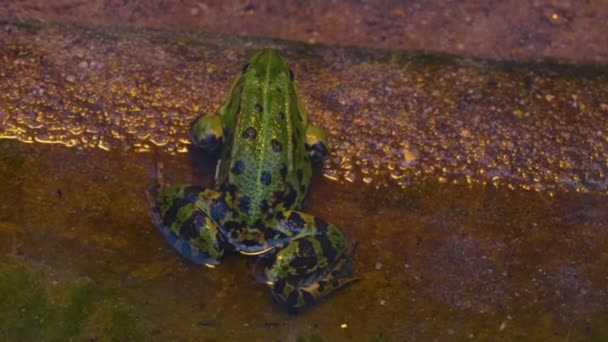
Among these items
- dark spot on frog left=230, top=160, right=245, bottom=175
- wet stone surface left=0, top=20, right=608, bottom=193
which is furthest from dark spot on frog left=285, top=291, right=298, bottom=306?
wet stone surface left=0, top=20, right=608, bottom=193

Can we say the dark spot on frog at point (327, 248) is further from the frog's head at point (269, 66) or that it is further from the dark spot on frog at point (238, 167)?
the frog's head at point (269, 66)

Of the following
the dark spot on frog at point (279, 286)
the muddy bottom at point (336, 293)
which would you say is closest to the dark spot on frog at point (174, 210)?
the muddy bottom at point (336, 293)

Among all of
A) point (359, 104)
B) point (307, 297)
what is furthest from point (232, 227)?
point (359, 104)

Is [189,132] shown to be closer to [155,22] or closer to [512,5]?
[155,22]

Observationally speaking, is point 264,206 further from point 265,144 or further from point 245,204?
point 265,144

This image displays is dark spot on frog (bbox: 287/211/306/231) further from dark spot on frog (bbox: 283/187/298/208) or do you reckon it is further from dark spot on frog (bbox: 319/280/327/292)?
dark spot on frog (bbox: 319/280/327/292)

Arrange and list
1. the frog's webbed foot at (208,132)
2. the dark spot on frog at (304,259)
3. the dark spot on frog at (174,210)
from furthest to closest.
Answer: the frog's webbed foot at (208,132) → the dark spot on frog at (174,210) → the dark spot on frog at (304,259)
